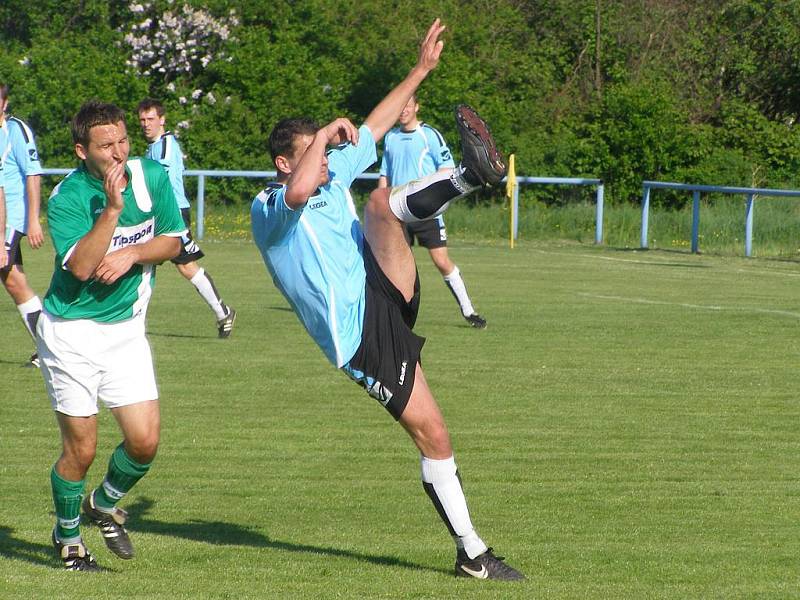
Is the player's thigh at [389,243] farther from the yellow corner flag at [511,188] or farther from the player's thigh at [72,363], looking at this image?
the yellow corner flag at [511,188]

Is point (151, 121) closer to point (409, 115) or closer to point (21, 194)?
point (409, 115)

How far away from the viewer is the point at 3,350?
1272 centimetres

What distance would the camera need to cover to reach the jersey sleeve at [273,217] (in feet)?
18.6

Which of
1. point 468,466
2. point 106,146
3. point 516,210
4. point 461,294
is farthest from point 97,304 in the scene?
point 516,210

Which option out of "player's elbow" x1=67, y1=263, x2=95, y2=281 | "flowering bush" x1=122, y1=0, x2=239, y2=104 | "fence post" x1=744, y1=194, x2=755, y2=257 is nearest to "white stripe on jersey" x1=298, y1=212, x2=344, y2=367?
"player's elbow" x1=67, y1=263, x2=95, y2=281

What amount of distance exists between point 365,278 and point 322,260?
0.86ft

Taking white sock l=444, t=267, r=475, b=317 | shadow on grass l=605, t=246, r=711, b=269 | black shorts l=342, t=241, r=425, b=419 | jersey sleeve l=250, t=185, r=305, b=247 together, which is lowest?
shadow on grass l=605, t=246, r=711, b=269

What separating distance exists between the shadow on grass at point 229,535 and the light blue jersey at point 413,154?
8.15 m

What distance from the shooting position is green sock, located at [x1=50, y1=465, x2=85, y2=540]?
6.02 meters

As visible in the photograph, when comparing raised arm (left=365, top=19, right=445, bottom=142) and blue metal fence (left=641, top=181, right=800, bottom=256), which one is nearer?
raised arm (left=365, top=19, right=445, bottom=142)

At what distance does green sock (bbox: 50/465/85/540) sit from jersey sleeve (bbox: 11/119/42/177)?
19.2 ft

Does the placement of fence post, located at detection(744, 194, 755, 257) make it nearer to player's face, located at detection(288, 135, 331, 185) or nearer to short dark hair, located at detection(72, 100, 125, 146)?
player's face, located at detection(288, 135, 331, 185)

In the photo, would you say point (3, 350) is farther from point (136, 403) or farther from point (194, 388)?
point (136, 403)

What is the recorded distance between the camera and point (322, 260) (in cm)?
580
